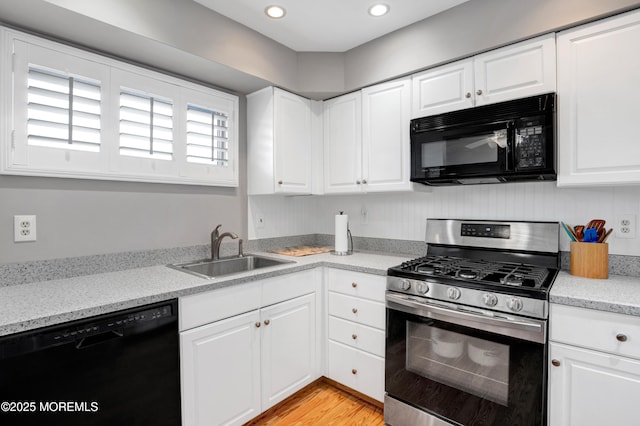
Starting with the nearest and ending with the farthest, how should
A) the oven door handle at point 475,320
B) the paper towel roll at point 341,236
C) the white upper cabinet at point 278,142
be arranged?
the oven door handle at point 475,320
the white upper cabinet at point 278,142
the paper towel roll at point 341,236

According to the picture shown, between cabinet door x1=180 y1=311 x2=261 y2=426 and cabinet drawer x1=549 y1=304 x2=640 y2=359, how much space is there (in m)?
1.46

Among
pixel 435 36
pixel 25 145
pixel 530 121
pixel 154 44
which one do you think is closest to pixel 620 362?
pixel 530 121

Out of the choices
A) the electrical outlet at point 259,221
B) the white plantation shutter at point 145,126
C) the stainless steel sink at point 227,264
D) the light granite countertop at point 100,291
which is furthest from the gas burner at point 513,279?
the white plantation shutter at point 145,126

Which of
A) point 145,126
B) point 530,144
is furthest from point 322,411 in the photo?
point 145,126

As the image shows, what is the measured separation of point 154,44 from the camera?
1.71m

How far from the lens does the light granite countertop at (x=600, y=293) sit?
1270 mm

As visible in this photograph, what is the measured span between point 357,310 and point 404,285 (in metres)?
0.44

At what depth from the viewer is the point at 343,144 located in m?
2.55

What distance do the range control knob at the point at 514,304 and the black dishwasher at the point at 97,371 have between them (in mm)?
1521

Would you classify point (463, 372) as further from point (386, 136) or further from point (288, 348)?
point (386, 136)

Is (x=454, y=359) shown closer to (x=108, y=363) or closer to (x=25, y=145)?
(x=108, y=363)

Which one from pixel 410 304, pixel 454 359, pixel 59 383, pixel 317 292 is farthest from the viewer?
pixel 317 292

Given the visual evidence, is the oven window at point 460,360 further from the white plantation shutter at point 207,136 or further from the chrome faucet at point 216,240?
the white plantation shutter at point 207,136

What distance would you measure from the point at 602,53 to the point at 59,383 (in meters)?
2.72
